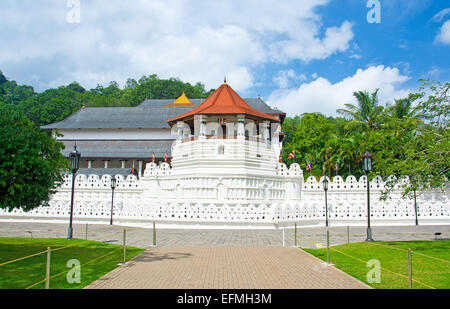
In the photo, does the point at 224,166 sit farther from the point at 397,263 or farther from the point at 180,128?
the point at 397,263

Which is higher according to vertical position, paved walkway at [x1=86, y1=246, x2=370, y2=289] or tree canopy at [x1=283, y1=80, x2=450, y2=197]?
tree canopy at [x1=283, y1=80, x2=450, y2=197]

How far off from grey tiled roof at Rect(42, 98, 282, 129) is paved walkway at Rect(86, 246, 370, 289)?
36.4 meters

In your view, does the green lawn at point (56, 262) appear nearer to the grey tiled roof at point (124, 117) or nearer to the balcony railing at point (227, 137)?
the balcony railing at point (227, 137)

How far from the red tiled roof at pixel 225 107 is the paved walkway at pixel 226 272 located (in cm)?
1701

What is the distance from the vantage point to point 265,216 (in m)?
20.6

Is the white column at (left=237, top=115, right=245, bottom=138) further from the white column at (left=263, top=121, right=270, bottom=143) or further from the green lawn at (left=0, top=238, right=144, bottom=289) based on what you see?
the green lawn at (left=0, top=238, right=144, bottom=289)

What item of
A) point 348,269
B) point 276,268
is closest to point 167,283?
point 276,268

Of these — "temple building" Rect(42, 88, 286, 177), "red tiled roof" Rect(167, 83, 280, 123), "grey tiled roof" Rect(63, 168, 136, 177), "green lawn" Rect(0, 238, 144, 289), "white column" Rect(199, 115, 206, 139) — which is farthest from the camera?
"temple building" Rect(42, 88, 286, 177)

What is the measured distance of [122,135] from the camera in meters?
47.3

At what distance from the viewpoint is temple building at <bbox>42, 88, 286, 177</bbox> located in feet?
134

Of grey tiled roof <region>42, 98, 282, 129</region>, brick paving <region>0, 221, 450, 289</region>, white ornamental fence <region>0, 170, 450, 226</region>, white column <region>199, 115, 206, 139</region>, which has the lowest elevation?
brick paving <region>0, 221, 450, 289</region>

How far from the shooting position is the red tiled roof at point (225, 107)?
90.9 ft

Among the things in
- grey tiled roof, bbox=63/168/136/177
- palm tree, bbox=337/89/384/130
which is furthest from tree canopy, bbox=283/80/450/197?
grey tiled roof, bbox=63/168/136/177

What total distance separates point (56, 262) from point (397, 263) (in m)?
8.97
